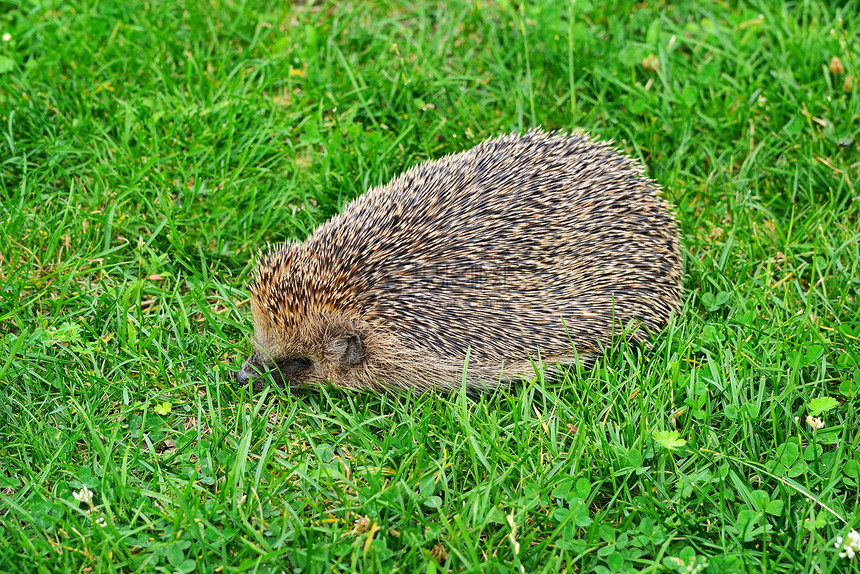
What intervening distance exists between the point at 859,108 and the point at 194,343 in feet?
17.0

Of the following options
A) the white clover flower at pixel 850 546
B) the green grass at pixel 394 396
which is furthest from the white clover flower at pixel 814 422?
the white clover flower at pixel 850 546

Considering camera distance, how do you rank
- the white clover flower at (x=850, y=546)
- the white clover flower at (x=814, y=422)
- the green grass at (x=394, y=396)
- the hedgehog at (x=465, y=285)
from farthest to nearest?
1. the hedgehog at (x=465, y=285)
2. the white clover flower at (x=814, y=422)
3. the green grass at (x=394, y=396)
4. the white clover flower at (x=850, y=546)

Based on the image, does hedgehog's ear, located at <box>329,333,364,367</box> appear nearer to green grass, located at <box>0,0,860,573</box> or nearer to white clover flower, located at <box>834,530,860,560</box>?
green grass, located at <box>0,0,860,573</box>

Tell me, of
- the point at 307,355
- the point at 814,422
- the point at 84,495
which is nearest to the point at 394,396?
the point at 307,355

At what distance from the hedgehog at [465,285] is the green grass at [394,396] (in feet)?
0.63

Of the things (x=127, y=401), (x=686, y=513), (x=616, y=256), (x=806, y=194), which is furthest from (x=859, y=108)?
(x=127, y=401)

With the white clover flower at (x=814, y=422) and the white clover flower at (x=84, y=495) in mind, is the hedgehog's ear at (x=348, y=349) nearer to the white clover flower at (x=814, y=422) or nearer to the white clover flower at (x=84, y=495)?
the white clover flower at (x=84, y=495)

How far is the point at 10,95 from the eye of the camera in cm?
597

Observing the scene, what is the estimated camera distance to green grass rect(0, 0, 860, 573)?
3.99 metres

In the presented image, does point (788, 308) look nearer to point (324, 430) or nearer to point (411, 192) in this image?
point (411, 192)

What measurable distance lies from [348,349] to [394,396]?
1.34 feet

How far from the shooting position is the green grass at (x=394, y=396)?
3.99 metres

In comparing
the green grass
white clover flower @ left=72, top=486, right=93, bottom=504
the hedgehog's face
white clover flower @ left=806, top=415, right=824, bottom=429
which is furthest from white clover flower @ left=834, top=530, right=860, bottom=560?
white clover flower @ left=72, top=486, right=93, bottom=504

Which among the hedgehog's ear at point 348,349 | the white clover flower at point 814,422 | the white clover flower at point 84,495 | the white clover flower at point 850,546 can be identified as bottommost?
the white clover flower at point 850,546
